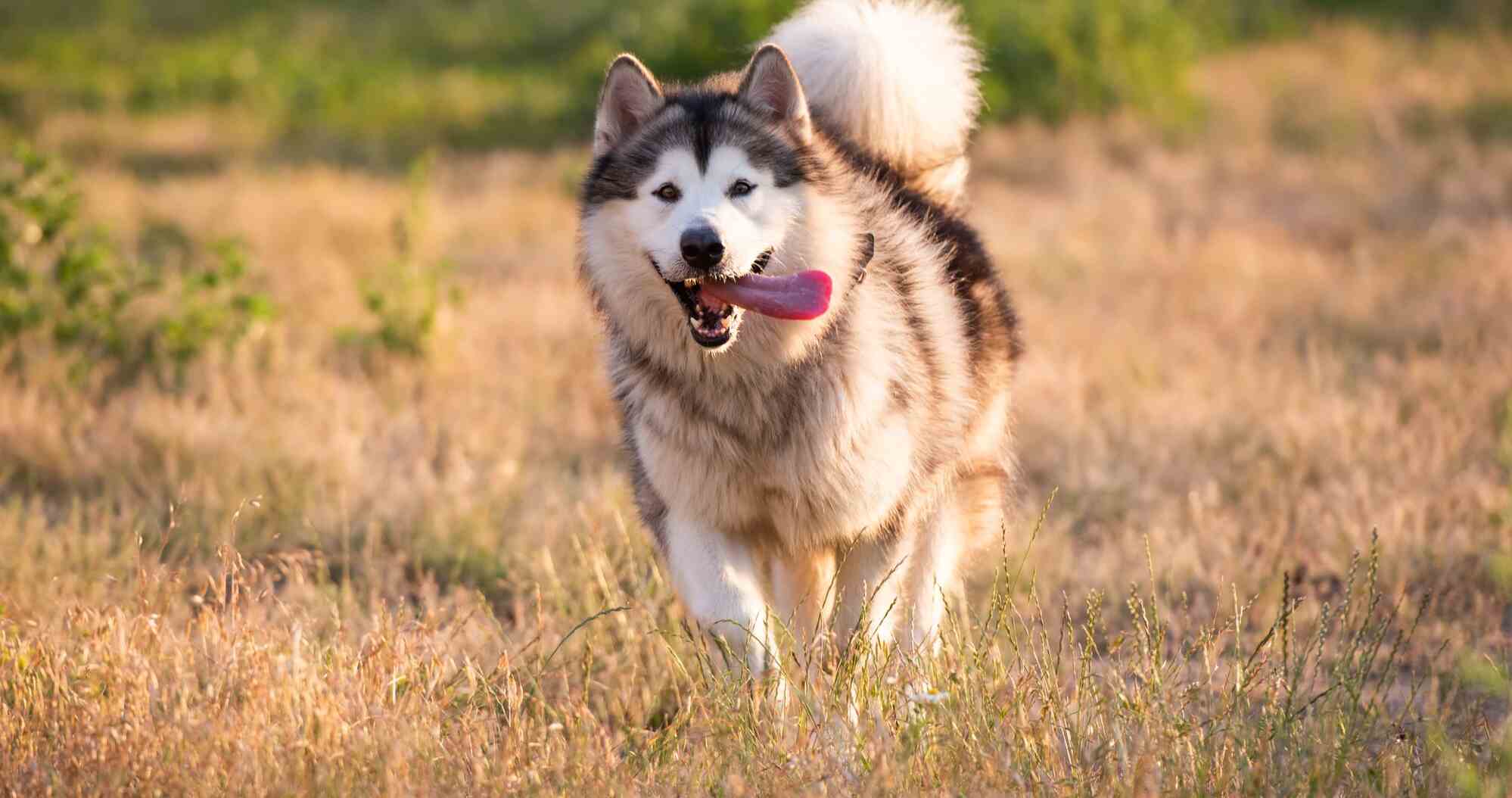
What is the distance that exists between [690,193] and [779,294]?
1.05 ft

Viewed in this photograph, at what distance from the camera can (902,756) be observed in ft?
8.89

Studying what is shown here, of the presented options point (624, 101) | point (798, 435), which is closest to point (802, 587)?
point (798, 435)

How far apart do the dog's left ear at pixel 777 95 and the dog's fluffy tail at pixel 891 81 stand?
23.0 inches

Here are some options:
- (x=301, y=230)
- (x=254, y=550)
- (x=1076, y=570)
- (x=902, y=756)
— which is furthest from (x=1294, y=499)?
(x=301, y=230)

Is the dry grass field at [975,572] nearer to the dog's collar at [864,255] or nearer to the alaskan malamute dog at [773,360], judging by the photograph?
the alaskan malamute dog at [773,360]

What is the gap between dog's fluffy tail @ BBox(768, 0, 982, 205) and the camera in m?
3.96

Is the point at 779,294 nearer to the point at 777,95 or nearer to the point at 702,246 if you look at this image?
the point at 702,246

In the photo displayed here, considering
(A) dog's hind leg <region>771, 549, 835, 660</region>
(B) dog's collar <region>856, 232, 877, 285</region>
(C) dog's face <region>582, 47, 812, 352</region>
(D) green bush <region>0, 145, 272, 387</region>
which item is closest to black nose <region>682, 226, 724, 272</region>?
(C) dog's face <region>582, 47, 812, 352</region>

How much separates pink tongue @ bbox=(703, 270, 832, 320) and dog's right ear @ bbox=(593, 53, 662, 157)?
580mm

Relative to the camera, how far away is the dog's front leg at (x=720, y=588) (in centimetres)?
Answer: 321

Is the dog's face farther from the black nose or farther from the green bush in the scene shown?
the green bush

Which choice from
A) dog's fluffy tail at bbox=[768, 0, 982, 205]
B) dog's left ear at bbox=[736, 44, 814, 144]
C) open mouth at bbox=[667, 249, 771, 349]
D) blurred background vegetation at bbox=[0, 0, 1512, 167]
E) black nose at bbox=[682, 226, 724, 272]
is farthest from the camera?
blurred background vegetation at bbox=[0, 0, 1512, 167]

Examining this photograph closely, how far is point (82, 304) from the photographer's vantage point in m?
6.13

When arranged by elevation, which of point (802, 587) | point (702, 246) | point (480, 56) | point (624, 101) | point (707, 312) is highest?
point (624, 101)
